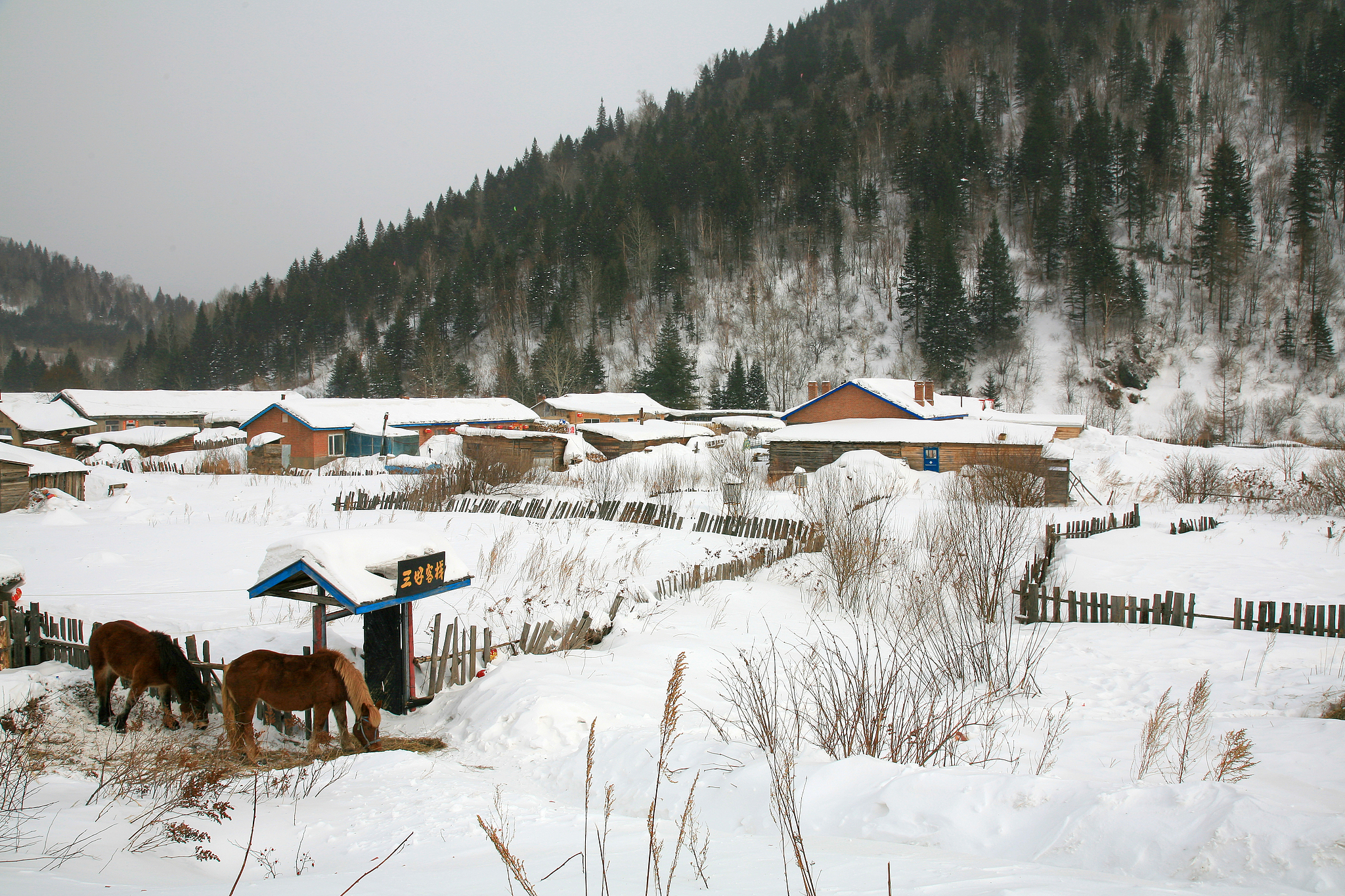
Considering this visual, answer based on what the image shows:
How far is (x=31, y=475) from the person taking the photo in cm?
2189

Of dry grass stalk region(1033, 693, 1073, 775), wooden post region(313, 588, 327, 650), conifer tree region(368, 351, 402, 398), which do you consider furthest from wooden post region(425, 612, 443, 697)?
conifer tree region(368, 351, 402, 398)

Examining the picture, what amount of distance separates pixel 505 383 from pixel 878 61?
8186cm

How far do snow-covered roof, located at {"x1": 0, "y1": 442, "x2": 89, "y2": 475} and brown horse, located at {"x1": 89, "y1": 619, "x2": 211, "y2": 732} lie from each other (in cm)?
2074

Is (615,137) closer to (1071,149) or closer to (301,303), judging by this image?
(301,303)

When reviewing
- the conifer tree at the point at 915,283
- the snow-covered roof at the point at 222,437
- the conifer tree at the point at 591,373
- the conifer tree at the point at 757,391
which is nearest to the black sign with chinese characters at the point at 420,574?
the snow-covered roof at the point at 222,437

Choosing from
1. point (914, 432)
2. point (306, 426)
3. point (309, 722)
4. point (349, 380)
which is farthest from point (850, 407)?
point (349, 380)

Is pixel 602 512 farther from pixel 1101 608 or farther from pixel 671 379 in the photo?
pixel 671 379

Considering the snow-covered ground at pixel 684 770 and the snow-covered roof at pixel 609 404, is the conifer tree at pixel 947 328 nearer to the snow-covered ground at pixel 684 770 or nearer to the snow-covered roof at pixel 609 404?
the snow-covered roof at pixel 609 404

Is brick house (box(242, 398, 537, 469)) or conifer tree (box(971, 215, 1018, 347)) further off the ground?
conifer tree (box(971, 215, 1018, 347))

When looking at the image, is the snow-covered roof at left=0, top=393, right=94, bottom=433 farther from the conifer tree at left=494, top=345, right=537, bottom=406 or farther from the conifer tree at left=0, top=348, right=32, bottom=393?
the conifer tree at left=0, top=348, right=32, bottom=393

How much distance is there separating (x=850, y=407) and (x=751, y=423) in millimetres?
15163

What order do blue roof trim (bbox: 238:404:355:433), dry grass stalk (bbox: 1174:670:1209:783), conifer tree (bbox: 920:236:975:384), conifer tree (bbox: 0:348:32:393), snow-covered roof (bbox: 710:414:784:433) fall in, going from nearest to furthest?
dry grass stalk (bbox: 1174:670:1209:783) < blue roof trim (bbox: 238:404:355:433) < snow-covered roof (bbox: 710:414:784:433) < conifer tree (bbox: 920:236:975:384) < conifer tree (bbox: 0:348:32:393)

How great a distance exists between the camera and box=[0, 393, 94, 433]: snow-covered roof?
52.0 meters

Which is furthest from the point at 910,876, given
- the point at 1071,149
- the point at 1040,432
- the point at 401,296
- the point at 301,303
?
the point at 301,303
